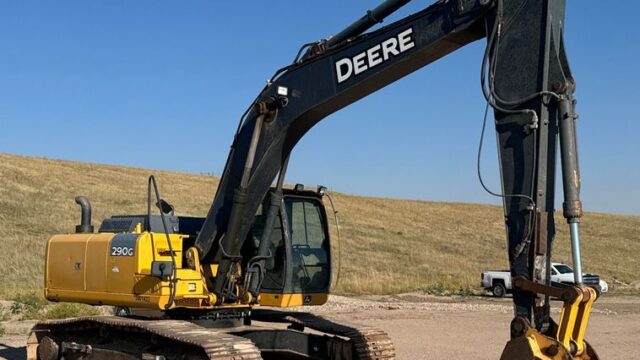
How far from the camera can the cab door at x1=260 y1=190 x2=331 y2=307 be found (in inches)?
382

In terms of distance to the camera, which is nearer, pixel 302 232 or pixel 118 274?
pixel 118 274

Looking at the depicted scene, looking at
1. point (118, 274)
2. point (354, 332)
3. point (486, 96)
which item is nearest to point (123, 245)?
point (118, 274)

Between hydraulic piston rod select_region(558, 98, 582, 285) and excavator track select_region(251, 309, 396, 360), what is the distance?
13.4 feet

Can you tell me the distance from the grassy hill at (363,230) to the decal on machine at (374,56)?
51.6 ft

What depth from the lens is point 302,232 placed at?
1029 cm

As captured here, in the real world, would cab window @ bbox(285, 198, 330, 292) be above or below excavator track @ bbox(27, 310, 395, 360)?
above

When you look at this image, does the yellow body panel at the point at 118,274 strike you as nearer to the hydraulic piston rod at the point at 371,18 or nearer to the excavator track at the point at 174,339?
the excavator track at the point at 174,339

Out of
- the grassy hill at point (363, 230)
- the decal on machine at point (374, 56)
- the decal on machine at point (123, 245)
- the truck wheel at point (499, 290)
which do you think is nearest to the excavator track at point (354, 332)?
the decal on machine at point (123, 245)

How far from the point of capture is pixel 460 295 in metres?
30.2

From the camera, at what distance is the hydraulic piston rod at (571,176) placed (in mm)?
6082

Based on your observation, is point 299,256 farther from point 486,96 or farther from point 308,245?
point 486,96

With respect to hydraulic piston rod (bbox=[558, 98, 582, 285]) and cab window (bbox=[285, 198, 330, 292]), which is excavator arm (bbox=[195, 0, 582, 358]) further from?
cab window (bbox=[285, 198, 330, 292])

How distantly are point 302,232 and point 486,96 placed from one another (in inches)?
163

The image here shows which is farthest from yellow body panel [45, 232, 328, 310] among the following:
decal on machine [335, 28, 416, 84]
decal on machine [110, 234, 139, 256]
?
decal on machine [335, 28, 416, 84]
